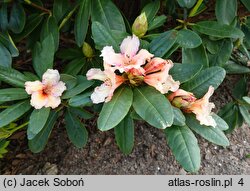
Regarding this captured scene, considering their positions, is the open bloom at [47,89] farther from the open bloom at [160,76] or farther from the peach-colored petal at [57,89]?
the open bloom at [160,76]

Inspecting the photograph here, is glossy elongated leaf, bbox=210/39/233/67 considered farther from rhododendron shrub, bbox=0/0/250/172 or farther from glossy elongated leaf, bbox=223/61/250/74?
glossy elongated leaf, bbox=223/61/250/74

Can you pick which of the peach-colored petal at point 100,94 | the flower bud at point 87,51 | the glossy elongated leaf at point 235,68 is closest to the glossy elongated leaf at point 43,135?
the flower bud at point 87,51

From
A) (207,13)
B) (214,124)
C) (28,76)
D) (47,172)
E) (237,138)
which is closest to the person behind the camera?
(214,124)

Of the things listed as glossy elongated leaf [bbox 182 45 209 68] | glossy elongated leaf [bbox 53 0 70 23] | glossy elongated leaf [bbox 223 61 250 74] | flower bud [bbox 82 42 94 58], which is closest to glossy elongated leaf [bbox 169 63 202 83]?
glossy elongated leaf [bbox 182 45 209 68]

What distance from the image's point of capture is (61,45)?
198cm

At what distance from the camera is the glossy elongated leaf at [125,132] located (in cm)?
148

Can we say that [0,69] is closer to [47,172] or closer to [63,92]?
[63,92]

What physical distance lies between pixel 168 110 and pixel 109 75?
179mm

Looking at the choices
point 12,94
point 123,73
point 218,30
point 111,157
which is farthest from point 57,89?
point 111,157

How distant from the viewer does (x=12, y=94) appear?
1.33m

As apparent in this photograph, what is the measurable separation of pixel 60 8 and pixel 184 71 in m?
0.60

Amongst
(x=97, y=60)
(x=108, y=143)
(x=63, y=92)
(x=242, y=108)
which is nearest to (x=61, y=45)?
(x=97, y=60)

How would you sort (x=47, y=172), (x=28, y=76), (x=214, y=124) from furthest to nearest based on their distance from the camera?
(x=47, y=172), (x=28, y=76), (x=214, y=124)

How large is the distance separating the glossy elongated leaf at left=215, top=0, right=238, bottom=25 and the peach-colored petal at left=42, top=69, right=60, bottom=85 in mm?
594
